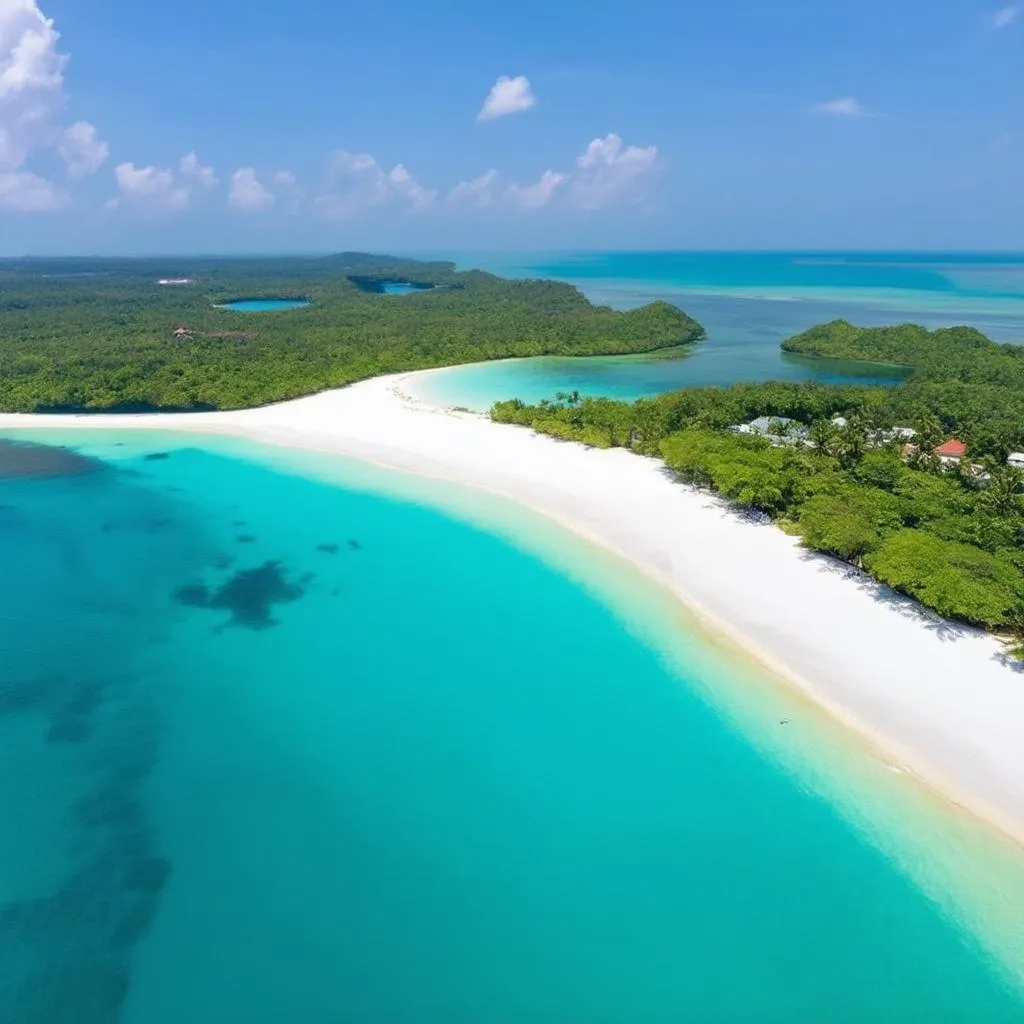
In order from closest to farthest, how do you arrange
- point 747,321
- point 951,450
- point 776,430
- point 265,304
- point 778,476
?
point 778,476 → point 951,450 → point 776,430 → point 747,321 → point 265,304

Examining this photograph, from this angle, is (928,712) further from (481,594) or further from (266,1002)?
(266,1002)

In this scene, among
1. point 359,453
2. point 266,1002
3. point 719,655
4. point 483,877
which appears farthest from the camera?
point 359,453

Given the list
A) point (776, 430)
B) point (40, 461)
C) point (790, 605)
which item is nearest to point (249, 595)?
point (790, 605)

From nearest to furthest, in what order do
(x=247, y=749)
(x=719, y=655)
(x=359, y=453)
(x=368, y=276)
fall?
(x=247, y=749) < (x=719, y=655) < (x=359, y=453) < (x=368, y=276)

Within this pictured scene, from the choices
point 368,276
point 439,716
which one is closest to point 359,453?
point 439,716

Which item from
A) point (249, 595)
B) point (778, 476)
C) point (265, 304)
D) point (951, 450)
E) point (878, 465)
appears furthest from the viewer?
point (265, 304)

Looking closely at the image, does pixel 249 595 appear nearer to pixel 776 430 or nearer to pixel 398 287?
pixel 776 430

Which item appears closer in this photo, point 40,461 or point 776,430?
point 776,430
